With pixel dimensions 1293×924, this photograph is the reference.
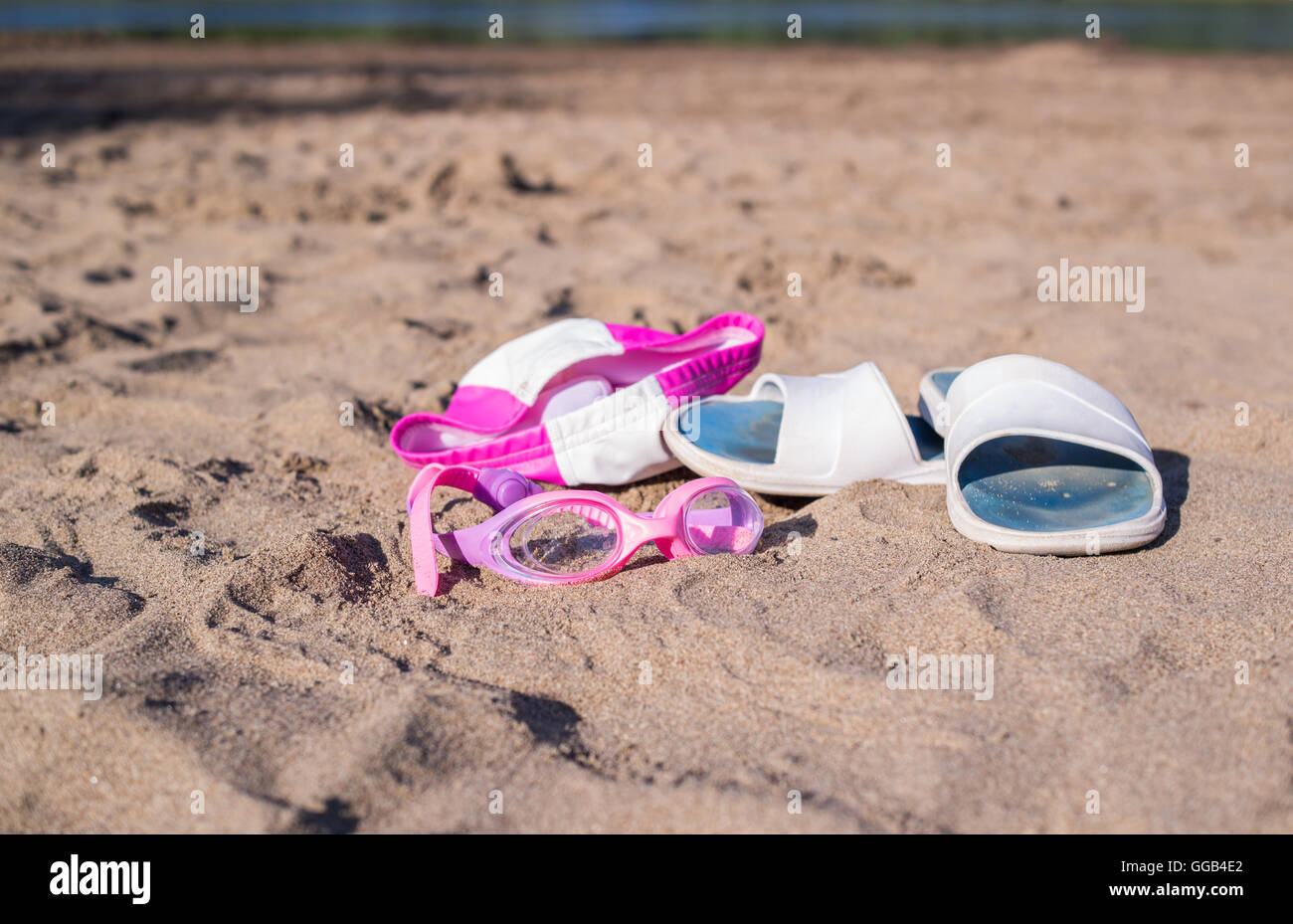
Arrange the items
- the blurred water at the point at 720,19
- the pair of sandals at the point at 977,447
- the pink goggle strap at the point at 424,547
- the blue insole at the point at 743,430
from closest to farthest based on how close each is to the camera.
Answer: the pink goggle strap at the point at 424,547 < the pair of sandals at the point at 977,447 < the blue insole at the point at 743,430 < the blurred water at the point at 720,19

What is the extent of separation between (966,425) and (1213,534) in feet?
1.78

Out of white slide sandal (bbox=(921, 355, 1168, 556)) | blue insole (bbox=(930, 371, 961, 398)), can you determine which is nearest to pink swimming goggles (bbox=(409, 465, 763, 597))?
white slide sandal (bbox=(921, 355, 1168, 556))

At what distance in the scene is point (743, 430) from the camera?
2.41 meters

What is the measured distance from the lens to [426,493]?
6.37 feet

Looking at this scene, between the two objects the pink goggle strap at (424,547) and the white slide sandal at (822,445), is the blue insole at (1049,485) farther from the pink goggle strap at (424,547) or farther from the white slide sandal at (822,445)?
the pink goggle strap at (424,547)

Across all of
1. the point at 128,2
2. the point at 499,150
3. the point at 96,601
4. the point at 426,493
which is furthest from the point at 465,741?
the point at 128,2

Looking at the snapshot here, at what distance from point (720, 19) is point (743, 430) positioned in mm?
16281

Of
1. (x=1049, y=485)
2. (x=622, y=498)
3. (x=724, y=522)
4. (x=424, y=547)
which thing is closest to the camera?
(x=424, y=547)

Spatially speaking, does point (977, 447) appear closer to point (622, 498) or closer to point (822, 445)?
point (822, 445)

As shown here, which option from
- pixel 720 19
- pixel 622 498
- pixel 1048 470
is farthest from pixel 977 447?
pixel 720 19

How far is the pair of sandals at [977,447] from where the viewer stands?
1.98m

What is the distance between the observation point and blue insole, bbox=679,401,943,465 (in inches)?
91.0

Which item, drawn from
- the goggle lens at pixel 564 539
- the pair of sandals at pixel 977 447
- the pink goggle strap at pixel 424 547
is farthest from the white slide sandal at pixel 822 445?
the pink goggle strap at pixel 424 547
